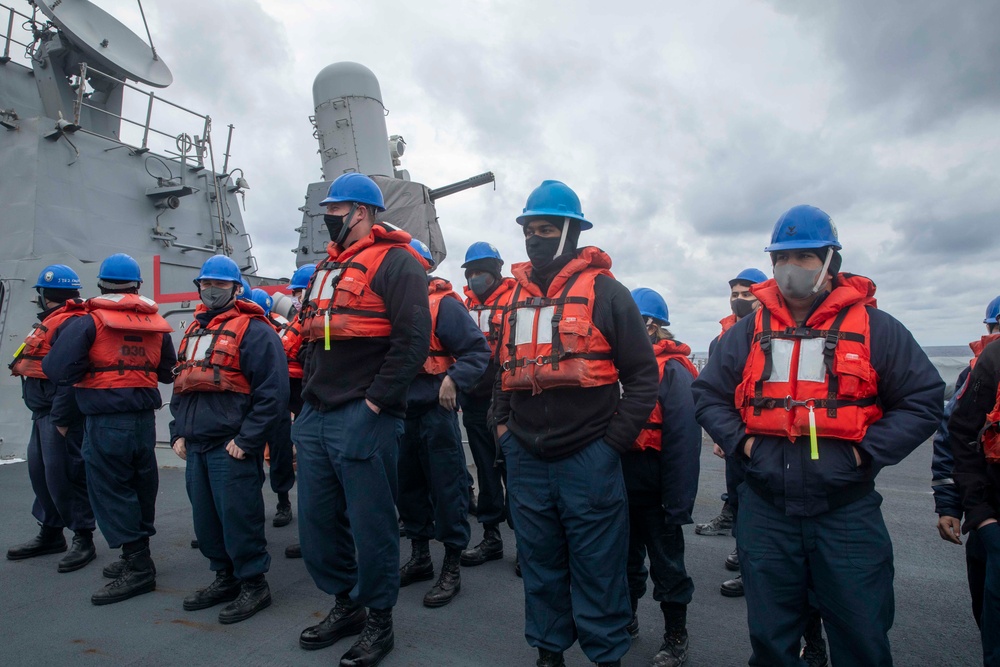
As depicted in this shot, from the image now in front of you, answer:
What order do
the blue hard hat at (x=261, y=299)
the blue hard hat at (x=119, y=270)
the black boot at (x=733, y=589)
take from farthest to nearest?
1. the blue hard hat at (x=261, y=299)
2. the blue hard hat at (x=119, y=270)
3. the black boot at (x=733, y=589)

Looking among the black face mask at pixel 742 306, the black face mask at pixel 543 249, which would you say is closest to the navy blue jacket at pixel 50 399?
the black face mask at pixel 543 249

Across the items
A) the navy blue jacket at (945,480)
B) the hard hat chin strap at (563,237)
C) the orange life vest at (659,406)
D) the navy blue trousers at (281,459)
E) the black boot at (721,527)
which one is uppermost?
the hard hat chin strap at (563,237)

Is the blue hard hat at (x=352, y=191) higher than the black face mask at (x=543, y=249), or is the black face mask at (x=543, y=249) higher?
the blue hard hat at (x=352, y=191)

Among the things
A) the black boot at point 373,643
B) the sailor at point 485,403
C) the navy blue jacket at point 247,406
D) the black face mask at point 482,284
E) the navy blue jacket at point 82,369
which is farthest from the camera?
the black face mask at point 482,284

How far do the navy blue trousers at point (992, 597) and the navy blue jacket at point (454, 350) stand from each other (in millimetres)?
2374

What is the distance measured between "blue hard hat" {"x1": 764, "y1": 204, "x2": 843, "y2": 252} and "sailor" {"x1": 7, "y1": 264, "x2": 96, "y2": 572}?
421 cm

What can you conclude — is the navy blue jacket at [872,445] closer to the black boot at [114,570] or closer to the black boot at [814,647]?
the black boot at [814,647]

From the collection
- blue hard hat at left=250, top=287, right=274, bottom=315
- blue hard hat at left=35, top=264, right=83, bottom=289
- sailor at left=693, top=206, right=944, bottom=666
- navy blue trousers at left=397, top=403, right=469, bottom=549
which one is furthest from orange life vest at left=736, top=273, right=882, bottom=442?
blue hard hat at left=250, top=287, right=274, bottom=315

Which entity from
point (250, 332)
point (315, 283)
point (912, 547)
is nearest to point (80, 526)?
point (250, 332)

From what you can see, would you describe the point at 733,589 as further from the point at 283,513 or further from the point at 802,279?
the point at 283,513

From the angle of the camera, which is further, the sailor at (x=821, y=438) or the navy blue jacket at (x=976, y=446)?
the navy blue jacket at (x=976, y=446)

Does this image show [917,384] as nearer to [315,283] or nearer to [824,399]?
[824,399]

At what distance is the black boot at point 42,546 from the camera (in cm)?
425

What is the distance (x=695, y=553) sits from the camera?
13.6 ft
